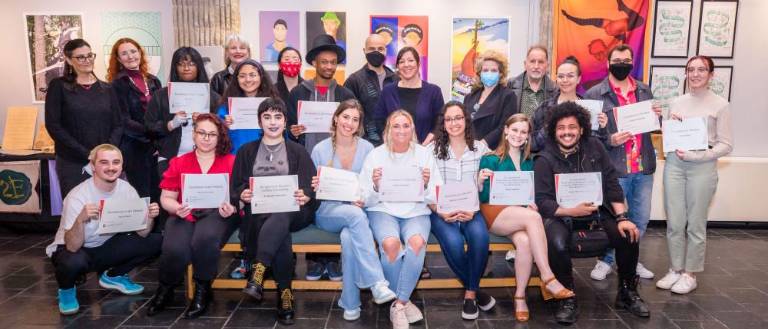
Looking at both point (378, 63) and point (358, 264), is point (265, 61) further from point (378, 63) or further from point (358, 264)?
point (358, 264)

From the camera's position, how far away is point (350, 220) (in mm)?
3674

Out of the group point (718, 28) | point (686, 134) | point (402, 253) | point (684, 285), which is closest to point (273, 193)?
point (402, 253)

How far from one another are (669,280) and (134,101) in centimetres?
467

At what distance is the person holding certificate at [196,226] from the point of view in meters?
3.60

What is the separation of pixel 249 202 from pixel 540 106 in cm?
246

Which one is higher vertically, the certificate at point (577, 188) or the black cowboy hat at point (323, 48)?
the black cowboy hat at point (323, 48)

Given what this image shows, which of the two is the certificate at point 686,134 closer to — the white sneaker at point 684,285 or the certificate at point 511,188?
the white sneaker at point 684,285

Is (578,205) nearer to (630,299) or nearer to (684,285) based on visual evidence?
(630,299)

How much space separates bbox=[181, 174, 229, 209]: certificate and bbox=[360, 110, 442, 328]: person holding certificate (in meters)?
0.99

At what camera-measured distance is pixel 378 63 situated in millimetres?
4668

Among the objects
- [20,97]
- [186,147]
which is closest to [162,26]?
[20,97]

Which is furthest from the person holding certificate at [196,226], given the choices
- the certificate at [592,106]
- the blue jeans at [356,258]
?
the certificate at [592,106]

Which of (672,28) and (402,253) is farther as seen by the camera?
(672,28)

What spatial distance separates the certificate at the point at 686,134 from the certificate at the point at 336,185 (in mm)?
2492
